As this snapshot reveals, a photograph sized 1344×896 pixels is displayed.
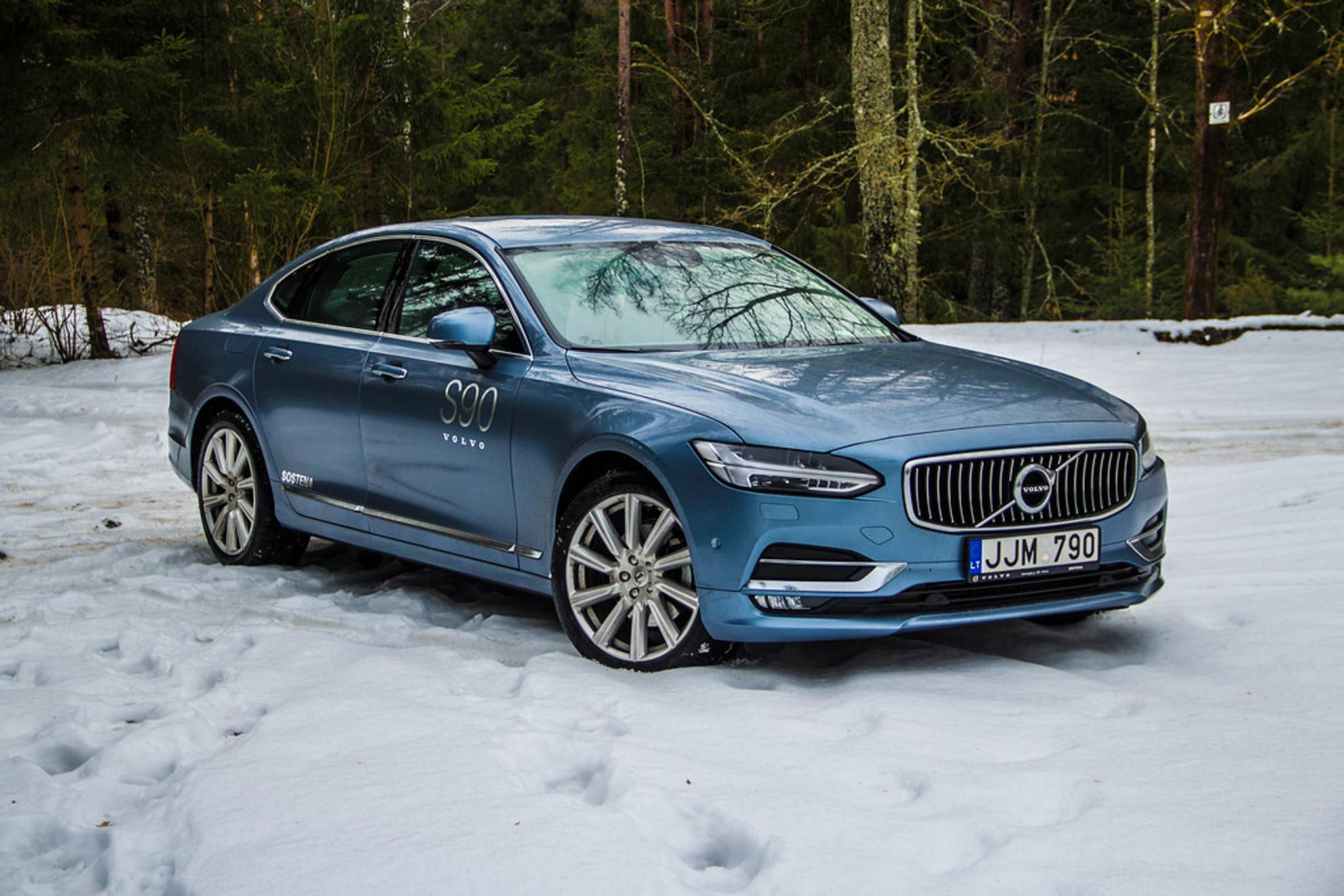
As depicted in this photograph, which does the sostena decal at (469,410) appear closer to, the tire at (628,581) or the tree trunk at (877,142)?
the tire at (628,581)

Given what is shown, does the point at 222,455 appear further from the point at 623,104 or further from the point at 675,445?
the point at 623,104

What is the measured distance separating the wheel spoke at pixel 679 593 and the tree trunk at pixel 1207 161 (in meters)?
15.9

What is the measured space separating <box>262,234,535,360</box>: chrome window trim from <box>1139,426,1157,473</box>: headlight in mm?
2256

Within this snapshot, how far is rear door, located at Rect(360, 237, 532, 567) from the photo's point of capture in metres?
5.81

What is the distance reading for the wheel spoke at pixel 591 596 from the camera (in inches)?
208

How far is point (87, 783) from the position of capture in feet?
13.6

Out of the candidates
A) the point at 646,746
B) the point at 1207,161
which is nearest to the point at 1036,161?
the point at 1207,161

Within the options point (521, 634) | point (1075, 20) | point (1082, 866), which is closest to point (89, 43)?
point (521, 634)

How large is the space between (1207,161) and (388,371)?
50.7 ft

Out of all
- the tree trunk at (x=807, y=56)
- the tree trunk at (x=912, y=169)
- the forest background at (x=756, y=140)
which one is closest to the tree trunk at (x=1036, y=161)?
the forest background at (x=756, y=140)

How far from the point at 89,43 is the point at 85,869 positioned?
629 inches

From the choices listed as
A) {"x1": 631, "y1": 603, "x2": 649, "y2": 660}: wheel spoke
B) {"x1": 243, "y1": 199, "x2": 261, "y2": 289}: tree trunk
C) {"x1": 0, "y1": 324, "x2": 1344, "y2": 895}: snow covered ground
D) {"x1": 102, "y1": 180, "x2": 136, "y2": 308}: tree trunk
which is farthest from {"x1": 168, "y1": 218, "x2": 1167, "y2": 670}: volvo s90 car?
{"x1": 102, "y1": 180, "x2": 136, "y2": 308}: tree trunk

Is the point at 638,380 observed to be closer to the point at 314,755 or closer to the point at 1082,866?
the point at 314,755

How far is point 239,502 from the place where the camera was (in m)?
7.59
